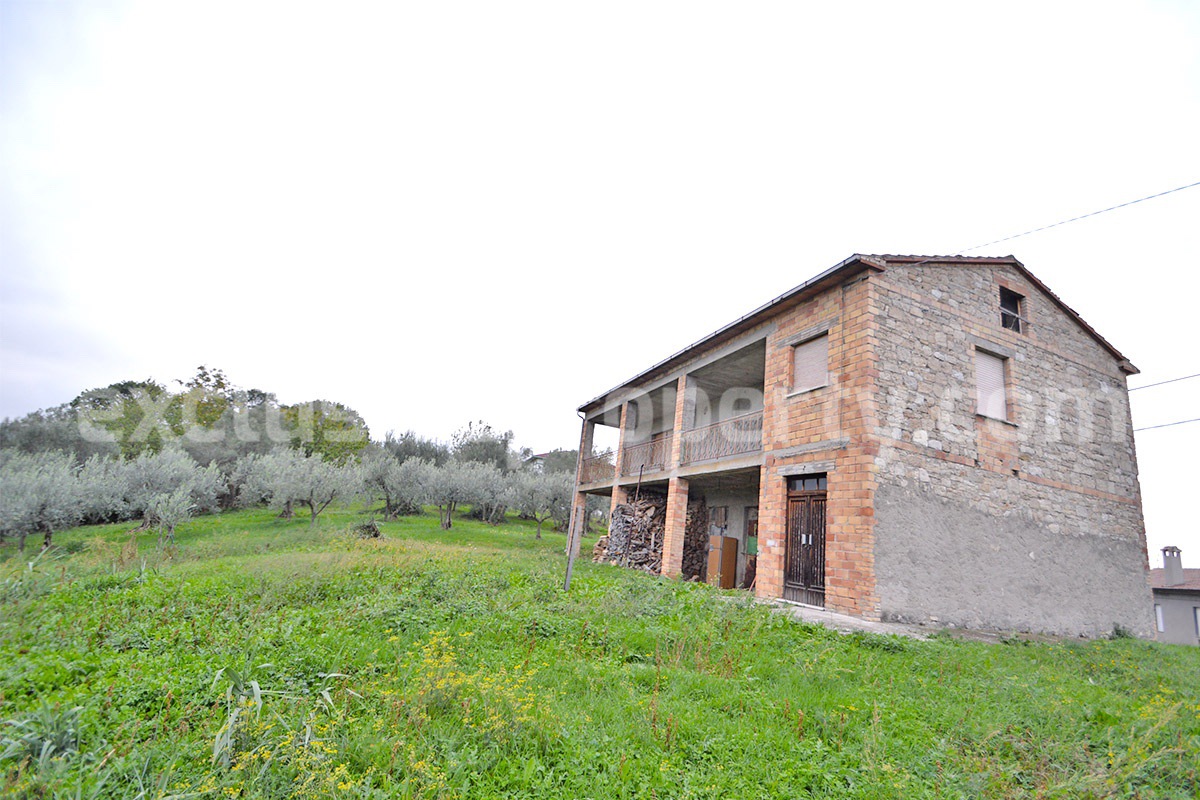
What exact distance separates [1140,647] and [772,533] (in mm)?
5822

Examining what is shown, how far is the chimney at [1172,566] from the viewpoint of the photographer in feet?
75.6

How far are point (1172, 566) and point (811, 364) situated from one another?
25.4 meters

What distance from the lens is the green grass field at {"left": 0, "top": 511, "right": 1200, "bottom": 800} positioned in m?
2.97

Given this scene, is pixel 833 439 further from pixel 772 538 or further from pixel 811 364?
pixel 772 538

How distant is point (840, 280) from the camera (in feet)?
31.0

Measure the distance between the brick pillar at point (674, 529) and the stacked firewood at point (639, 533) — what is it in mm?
1455

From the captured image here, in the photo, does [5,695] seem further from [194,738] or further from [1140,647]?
[1140,647]

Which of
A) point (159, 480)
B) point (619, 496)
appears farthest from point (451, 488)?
point (619, 496)

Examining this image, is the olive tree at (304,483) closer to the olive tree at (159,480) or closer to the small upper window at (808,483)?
the olive tree at (159,480)

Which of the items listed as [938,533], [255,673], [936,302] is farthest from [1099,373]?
[255,673]

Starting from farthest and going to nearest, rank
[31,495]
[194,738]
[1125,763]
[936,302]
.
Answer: [31,495] → [936,302] → [1125,763] → [194,738]

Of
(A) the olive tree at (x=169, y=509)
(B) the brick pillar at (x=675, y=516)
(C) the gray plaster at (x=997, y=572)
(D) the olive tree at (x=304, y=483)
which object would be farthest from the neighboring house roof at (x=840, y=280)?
(D) the olive tree at (x=304, y=483)

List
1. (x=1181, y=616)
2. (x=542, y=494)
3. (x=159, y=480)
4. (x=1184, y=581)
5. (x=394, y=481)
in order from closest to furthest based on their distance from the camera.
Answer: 1. (x=159, y=480)
2. (x=1181, y=616)
3. (x=1184, y=581)
4. (x=394, y=481)
5. (x=542, y=494)

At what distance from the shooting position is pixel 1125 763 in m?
3.47
